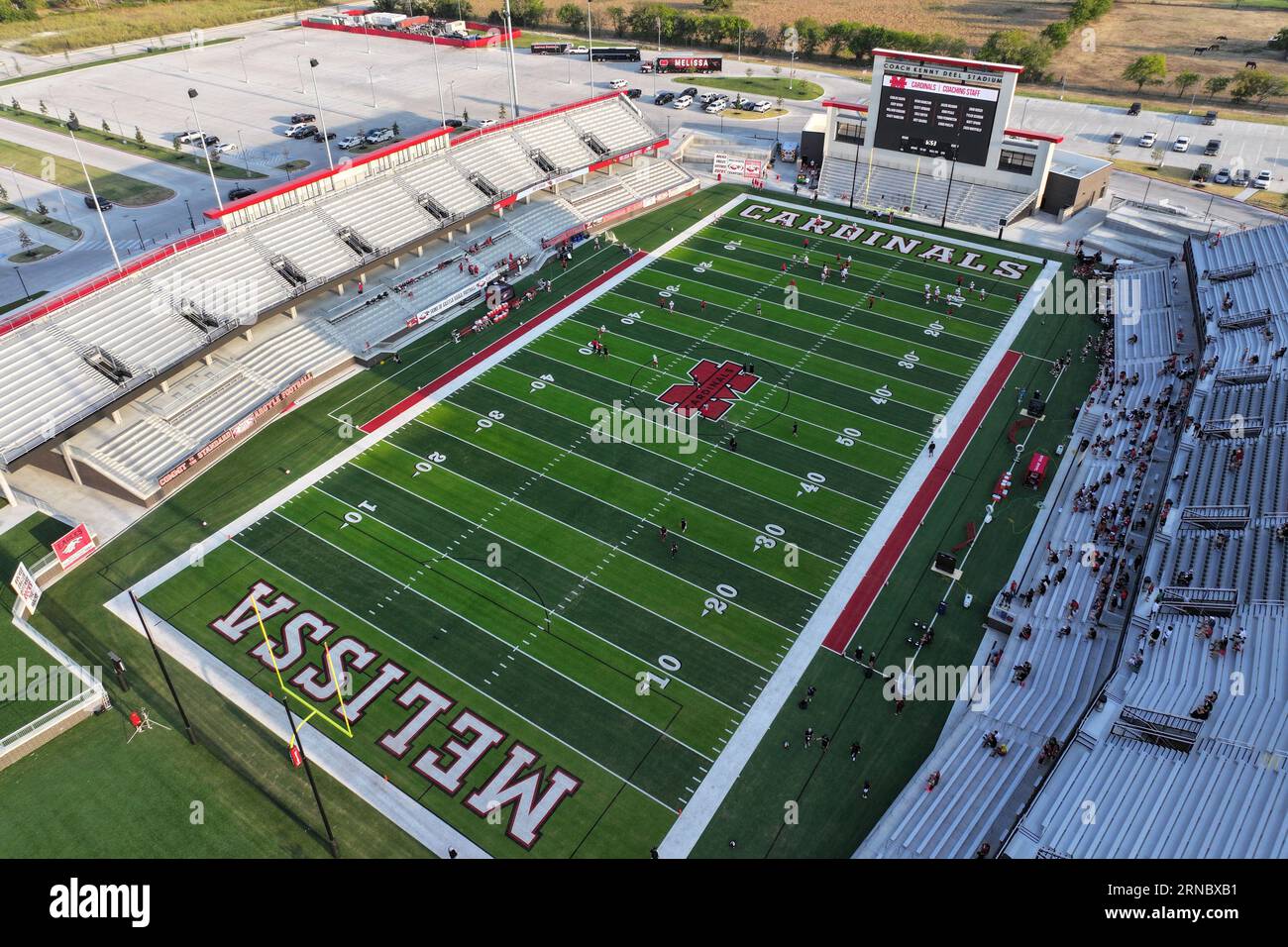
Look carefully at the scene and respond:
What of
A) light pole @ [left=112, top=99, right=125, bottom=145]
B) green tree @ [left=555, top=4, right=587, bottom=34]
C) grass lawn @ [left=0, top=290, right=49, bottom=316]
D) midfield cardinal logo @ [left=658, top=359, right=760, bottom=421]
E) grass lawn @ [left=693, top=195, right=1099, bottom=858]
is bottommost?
grass lawn @ [left=693, top=195, right=1099, bottom=858]

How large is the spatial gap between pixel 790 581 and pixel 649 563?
559 cm

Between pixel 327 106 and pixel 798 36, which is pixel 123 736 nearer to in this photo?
pixel 327 106

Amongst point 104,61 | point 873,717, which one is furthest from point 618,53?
point 873,717

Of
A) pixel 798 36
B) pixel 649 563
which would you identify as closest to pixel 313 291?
pixel 649 563

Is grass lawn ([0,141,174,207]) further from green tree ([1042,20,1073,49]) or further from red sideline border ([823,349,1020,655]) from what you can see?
green tree ([1042,20,1073,49])

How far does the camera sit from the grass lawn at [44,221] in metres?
61.0

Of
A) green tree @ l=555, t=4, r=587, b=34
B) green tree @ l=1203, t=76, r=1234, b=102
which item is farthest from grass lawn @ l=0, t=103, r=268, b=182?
green tree @ l=1203, t=76, r=1234, b=102

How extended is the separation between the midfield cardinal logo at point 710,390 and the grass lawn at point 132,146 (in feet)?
153

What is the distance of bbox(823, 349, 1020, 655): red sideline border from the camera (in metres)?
32.2

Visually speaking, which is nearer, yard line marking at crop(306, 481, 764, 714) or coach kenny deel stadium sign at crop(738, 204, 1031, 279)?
yard line marking at crop(306, 481, 764, 714)

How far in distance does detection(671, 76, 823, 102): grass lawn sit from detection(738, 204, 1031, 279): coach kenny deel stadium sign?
108ft

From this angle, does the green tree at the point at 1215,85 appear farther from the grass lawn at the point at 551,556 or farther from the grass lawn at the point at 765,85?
the grass lawn at the point at 551,556

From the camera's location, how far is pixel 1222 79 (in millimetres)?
86812

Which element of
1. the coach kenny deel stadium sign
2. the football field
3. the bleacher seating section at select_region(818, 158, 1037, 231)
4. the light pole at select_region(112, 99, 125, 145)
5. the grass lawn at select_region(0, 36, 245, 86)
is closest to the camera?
the football field
